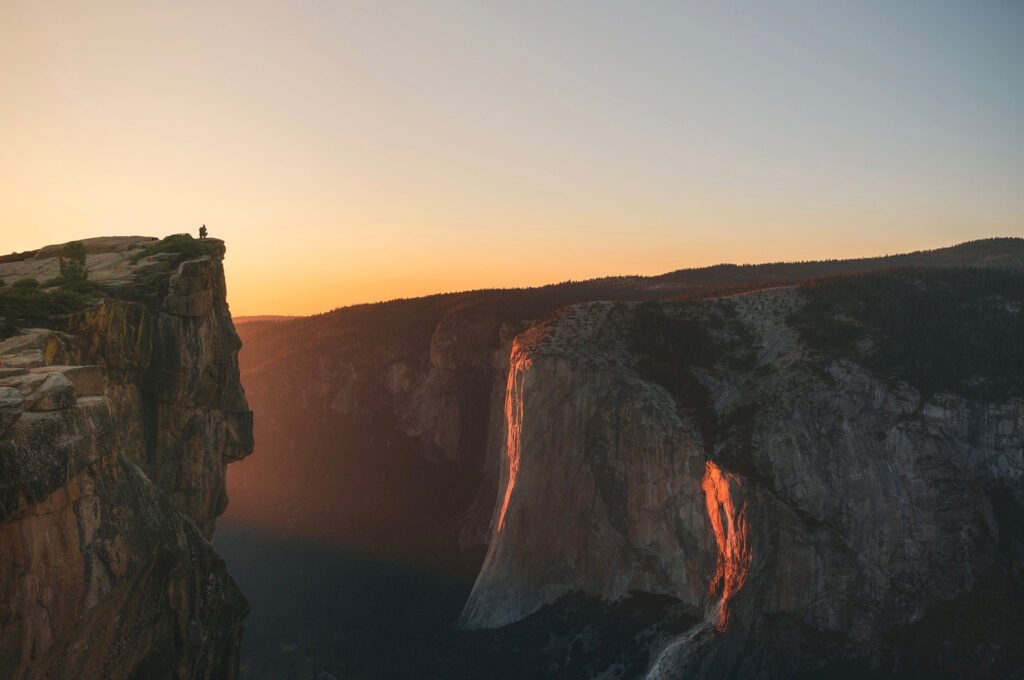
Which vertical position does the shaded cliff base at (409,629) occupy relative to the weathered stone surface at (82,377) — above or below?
below

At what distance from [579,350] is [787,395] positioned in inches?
704

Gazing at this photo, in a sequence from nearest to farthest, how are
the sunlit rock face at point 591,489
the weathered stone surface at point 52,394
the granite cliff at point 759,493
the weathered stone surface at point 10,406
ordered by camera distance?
the weathered stone surface at point 10,406 < the weathered stone surface at point 52,394 < the granite cliff at point 759,493 < the sunlit rock face at point 591,489

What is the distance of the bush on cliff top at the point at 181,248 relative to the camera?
39.6m

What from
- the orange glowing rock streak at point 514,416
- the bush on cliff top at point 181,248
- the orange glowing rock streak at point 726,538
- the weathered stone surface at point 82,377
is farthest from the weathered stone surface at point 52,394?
the orange glowing rock streak at point 514,416

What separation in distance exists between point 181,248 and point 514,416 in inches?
1407

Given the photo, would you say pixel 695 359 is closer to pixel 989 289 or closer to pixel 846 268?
pixel 989 289

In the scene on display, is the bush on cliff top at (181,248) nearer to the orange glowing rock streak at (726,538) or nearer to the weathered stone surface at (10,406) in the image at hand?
the weathered stone surface at (10,406)

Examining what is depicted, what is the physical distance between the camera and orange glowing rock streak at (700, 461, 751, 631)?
47.4 m

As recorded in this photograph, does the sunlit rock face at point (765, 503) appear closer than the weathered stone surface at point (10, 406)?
No

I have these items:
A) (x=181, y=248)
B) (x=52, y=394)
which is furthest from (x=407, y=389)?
(x=52, y=394)

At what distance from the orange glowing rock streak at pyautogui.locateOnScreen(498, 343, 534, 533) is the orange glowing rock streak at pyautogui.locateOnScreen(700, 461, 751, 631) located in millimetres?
19025

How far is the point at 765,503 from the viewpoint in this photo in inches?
1925

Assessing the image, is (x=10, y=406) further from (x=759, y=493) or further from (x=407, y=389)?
(x=407, y=389)

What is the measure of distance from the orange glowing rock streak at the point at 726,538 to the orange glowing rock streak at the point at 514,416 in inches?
749
